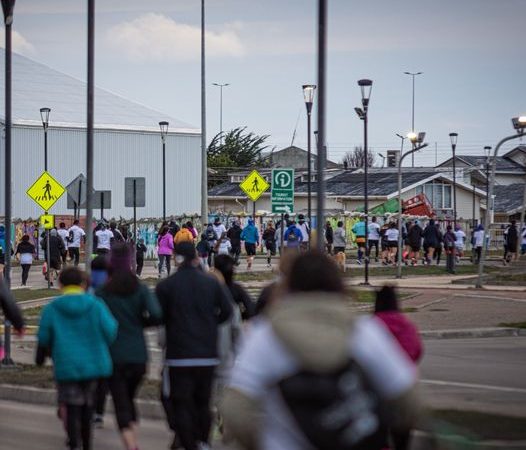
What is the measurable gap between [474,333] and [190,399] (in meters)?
13.5

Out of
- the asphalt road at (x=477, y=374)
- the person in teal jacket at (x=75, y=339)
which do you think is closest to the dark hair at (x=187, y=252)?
the person in teal jacket at (x=75, y=339)

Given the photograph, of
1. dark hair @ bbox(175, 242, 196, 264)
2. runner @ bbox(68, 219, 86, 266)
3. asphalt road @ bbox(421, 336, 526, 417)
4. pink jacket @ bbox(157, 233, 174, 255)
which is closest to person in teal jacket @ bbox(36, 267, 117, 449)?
dark hair @ bbox(175, 242, 196, 264)

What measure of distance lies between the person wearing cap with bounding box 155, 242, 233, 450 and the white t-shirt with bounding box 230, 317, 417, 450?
496cm

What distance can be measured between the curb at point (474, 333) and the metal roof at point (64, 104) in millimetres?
49832

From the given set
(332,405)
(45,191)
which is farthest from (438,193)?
(332,405)

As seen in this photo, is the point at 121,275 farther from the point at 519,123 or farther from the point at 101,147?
the point at 101,147

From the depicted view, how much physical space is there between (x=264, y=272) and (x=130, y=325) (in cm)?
3120

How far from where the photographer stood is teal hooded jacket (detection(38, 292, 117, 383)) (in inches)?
377

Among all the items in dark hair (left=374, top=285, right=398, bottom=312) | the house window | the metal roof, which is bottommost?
dark hair (left=374, top=285, right=398, bottom=312)

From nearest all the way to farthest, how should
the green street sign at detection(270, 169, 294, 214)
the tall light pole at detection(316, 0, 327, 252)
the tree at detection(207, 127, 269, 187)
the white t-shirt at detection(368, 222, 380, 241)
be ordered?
the tall light pole at detection(316, 0, 327, 252) → the green street sign at detection(270, 169, 294, 214) → the white t-shirt at detection(368, 222, 380, 241) → the tree at detection(207, 127, 269, 187)

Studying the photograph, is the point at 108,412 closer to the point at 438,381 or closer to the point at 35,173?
the point at 438,381

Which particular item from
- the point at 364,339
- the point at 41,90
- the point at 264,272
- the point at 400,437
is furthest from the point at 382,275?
the point at 41,90

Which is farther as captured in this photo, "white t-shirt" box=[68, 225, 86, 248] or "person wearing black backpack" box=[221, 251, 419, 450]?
"white t-shirt" box=[68, 225, 86, 248]

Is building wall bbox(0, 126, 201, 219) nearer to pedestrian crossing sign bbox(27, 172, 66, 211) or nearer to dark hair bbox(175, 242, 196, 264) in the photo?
pedestrian crossing sign bbox(27, 172, 66, 211)
